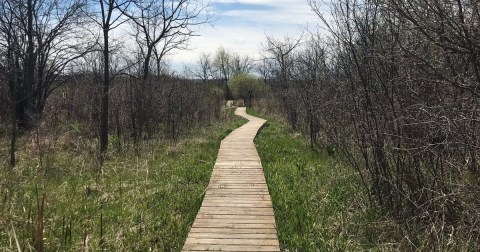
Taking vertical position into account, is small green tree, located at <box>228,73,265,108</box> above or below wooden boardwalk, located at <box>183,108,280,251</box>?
above

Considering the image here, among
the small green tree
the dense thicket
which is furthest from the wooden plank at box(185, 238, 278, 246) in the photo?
the small green tree

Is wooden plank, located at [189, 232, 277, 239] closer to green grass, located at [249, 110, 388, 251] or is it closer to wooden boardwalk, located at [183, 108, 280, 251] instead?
wooden boardwalk, located at [183, 108, 280, 251]

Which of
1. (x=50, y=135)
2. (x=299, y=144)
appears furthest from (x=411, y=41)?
(x=50, y=135)

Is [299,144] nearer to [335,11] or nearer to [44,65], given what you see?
[335,11]

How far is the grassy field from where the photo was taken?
14.5 ft

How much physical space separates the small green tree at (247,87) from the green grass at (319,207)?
38.9 m

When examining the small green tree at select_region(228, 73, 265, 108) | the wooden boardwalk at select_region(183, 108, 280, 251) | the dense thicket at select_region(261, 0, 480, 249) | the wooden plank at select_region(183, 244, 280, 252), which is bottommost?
the wooden plank at select_region(183, 244, 280, 252)

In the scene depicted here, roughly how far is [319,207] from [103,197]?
3431mm

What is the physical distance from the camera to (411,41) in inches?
171

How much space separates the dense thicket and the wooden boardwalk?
1563 mm

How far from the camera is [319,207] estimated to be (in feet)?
19.5

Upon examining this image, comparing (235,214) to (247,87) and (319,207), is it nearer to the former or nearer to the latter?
(319,207)

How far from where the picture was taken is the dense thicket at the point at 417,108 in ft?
10.6

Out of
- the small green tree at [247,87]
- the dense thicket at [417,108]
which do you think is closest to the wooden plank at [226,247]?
the dense thicket at [417,108]
